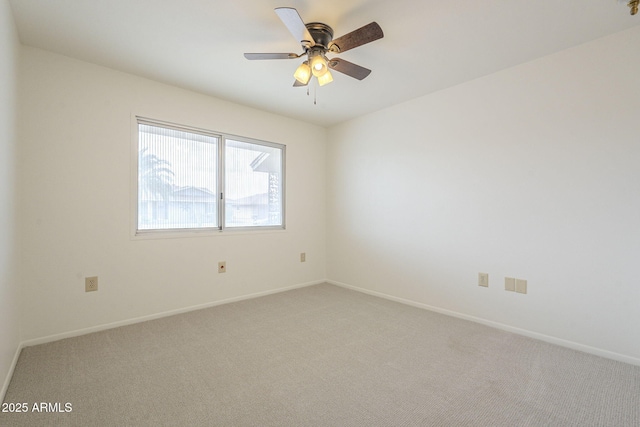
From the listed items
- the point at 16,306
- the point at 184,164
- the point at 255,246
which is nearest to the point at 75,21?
the point at 184,164

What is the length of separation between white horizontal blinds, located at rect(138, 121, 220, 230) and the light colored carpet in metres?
1.06

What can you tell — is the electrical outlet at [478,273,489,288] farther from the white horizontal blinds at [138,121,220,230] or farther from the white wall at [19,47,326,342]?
the white horizontal blinds at [138,121,220,230]

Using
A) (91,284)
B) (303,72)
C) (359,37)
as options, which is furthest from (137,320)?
(359,37)

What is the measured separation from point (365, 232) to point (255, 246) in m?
1.43

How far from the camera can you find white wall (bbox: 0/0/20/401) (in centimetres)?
171

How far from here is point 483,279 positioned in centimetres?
283

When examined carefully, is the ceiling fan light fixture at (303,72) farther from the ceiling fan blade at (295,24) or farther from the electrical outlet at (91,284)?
the electrical outlet at (91,284)

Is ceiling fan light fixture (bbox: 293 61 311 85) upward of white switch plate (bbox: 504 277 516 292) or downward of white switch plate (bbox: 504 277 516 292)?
upward

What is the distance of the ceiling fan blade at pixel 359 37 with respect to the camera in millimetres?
1721

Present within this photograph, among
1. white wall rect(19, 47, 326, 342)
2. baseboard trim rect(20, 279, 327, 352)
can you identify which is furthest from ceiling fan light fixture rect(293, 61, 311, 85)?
baseboard trim rect(20, 279, 327, 352)

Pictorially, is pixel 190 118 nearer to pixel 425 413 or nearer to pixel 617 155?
pixel 425 413

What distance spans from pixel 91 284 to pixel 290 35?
2.63 m

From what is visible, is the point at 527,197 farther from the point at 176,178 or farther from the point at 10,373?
the point at 10,373

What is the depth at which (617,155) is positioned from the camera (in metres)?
2.16
